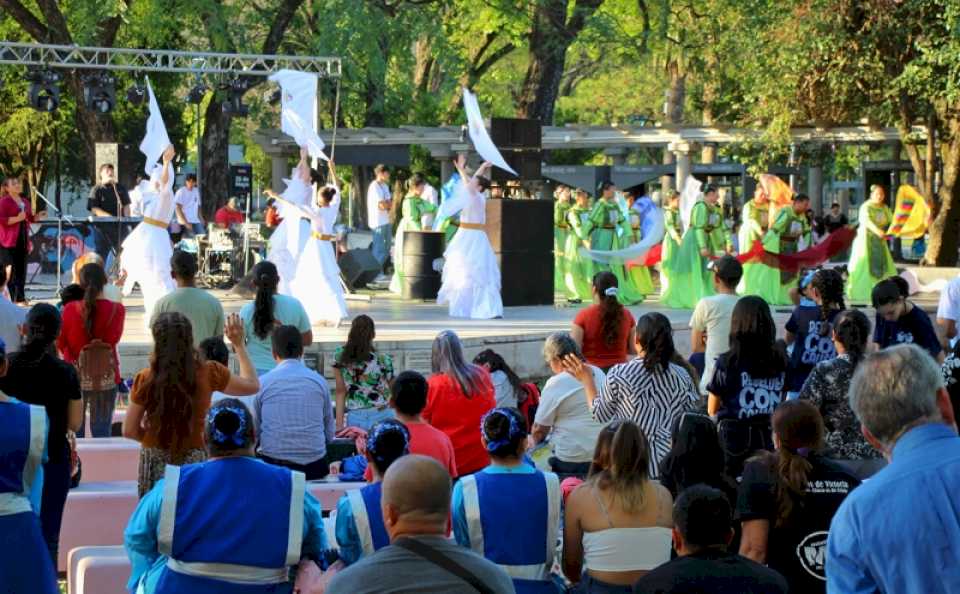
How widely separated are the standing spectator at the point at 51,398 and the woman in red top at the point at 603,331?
14.0 feet

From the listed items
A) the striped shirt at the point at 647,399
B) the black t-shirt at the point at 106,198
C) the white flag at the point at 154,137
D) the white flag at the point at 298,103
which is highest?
the white flag at the point at 298,103

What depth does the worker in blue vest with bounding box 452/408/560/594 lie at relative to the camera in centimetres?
541

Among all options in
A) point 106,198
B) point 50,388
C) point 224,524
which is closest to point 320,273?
point 106,198

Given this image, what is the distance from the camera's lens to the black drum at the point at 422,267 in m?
20.3

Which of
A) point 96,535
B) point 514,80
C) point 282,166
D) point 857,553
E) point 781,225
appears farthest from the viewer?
point 514,80

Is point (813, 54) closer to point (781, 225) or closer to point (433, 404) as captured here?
point (781, 225)

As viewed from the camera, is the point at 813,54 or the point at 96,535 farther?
the point at 813,54

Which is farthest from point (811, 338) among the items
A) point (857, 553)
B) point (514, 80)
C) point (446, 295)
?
point (514, 80)

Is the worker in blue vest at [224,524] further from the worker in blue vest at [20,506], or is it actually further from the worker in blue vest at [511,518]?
the worker in blue vest at [511,518]

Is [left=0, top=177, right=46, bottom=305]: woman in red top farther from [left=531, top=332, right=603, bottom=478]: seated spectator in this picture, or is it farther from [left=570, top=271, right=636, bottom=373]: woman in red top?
[left=531, top=332, right=603, bottom=478]: seated spectator

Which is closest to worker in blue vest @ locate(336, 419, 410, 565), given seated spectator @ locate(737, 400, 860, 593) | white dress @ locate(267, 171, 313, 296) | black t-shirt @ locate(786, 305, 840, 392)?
seated spectator @ locate(737, 400, 860, 593)

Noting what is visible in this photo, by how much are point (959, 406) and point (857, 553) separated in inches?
205

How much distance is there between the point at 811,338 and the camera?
8.88 meters

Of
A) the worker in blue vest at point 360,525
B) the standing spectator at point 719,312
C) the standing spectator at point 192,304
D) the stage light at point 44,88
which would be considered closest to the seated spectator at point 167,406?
the worker in blue vest at point 360,525
